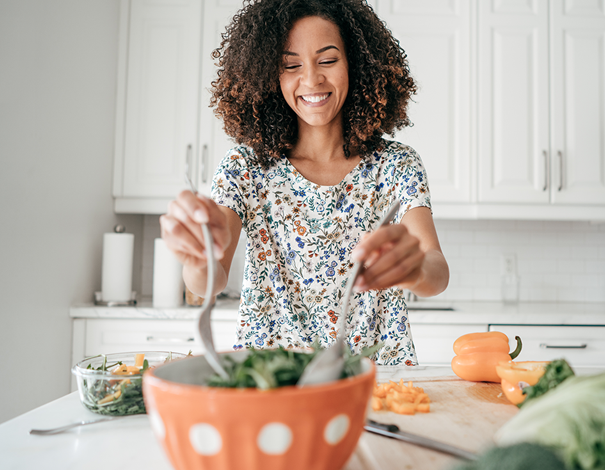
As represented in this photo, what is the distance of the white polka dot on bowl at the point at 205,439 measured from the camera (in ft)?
1.27

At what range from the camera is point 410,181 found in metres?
1.16

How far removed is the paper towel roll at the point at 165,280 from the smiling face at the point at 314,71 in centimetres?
125

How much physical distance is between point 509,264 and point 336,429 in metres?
2.49

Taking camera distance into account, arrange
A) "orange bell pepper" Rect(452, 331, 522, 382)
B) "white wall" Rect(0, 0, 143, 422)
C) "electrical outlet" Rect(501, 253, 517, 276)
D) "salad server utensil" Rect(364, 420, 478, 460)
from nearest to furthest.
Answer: "salad server utensil" Rect(364, 420, 478, 460)
"orange bell pepper" Rect(452, 331, 522, 382)
"white wall" Rect(0, 0, 143, 422)
"electrical outlet" Rect(501, 253, 517, 276)

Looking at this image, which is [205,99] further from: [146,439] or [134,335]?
[146,439]

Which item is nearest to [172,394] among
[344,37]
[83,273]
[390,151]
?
[390,151]

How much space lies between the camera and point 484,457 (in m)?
0.37

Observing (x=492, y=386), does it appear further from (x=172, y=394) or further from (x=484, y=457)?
(x=172, y=394)

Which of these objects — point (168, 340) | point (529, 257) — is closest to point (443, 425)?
point (168, 340)

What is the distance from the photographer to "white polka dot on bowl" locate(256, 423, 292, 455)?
38cm

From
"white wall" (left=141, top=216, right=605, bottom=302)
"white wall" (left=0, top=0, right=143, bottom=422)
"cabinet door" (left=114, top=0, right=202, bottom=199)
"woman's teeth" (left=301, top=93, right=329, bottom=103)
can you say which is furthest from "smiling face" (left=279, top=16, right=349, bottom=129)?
"white wall" (left=141, top=216, right=605, bottom=302)

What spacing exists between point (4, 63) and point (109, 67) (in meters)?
0.78

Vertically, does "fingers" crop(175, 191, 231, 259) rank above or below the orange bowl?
above

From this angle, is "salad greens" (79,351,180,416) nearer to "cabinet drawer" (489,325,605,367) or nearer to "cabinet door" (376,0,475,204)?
"cabinet drawer" (489,325,605,367)
